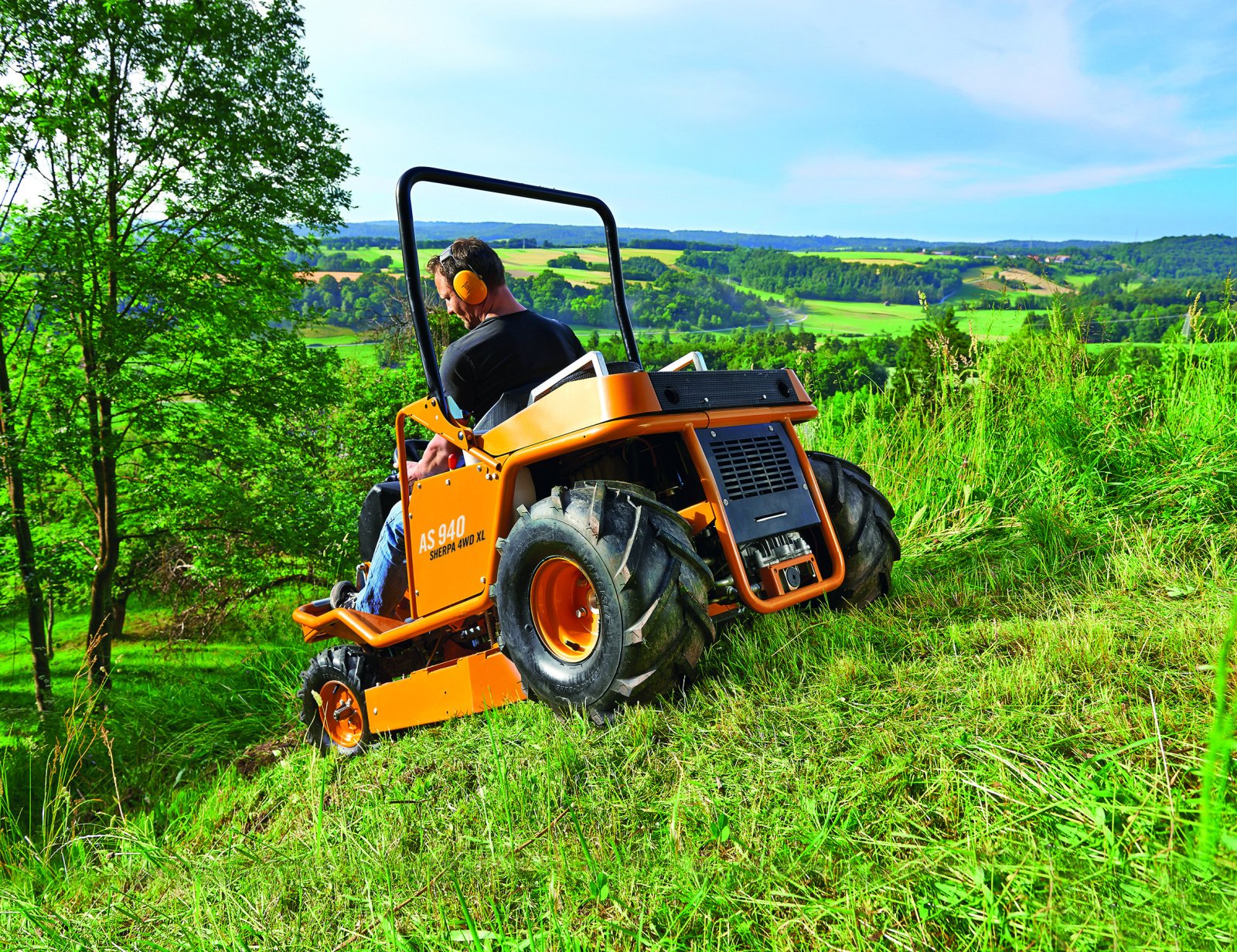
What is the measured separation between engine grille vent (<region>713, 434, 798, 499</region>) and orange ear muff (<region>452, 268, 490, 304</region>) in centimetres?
141

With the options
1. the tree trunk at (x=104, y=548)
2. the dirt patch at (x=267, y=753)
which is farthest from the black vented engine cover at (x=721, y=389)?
the tree trunk at (x=104, y=548)

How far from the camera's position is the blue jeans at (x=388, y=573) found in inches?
162

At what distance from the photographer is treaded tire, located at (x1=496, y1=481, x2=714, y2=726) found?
2.71 metres

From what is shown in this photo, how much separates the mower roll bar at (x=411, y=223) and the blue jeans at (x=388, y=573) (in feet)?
2.78

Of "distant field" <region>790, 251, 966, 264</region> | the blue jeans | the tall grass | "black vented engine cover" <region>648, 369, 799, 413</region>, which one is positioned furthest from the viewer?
"distant field" <region>790, 251, 966, 264</region>

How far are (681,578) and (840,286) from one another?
40.4 metres

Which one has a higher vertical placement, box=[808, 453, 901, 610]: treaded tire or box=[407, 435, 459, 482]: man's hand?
box=[407, 435, 459, 482]: man's hand

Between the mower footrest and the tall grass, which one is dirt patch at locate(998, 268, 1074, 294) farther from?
the mower footrest

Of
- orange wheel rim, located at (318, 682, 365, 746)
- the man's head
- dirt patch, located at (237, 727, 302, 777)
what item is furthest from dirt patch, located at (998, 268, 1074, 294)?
dirt patch, located at (237, 727, 302, 777)

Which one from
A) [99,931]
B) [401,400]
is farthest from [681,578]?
[401,400]

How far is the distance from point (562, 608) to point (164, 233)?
1141 cm

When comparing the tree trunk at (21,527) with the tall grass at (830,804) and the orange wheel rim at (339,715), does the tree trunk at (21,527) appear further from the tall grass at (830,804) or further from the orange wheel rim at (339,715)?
the orange wheel rim at (339,715)

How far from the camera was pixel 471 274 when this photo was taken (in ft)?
12.4

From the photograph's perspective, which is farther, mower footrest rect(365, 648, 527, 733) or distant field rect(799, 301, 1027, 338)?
distant field rect(799, 301, 1027, 338)
